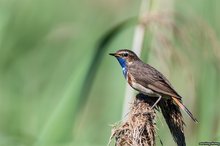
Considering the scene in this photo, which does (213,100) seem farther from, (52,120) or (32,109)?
(32,109)

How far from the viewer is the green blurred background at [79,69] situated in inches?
232

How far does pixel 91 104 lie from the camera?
874cm

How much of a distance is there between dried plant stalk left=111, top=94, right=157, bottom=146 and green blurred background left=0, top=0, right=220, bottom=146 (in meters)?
0.28

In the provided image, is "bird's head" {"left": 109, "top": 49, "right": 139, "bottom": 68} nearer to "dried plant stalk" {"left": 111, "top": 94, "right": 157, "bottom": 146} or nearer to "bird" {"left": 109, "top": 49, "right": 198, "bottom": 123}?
"bird" {"left": 109, "top": 49, "right": 198, "bottom": 123}

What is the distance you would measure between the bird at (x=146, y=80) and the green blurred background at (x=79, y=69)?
0.46 feet

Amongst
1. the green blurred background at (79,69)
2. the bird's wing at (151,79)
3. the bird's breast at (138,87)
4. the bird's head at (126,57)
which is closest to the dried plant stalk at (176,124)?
the green blurred background at (79,69)

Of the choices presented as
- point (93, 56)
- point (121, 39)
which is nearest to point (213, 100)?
point (93, 56)

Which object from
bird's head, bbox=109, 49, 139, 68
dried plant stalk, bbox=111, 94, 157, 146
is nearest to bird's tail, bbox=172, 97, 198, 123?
dried plant stalk, bbox=111, 94, 157, 146

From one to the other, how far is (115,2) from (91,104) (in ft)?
8.94

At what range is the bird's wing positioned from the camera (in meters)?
5.89

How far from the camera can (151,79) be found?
6.27 meters

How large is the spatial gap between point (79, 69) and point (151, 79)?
60cm

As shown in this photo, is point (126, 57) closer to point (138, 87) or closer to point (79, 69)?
point (138, 87)

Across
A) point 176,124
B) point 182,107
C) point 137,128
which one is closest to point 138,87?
point 182,107
